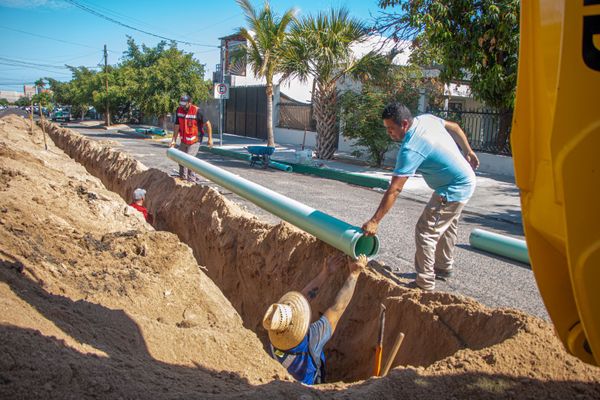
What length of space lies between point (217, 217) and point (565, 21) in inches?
261

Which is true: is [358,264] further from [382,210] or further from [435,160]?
[435,160]

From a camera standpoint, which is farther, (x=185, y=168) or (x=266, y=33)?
(x=266, y=33)

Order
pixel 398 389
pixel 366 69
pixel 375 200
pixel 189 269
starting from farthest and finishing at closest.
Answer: pixel 366 69, pixel 375 200, pixel 189 269, pixel 398 389

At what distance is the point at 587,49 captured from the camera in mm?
1477

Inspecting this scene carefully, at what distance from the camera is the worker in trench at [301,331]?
3352 millimetres

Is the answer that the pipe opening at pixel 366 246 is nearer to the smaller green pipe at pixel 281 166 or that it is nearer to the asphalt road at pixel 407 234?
the asphalt road at pixel 407 234

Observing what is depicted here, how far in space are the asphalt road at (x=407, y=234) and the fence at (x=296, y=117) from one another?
10.4 meters

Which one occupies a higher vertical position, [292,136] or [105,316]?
[292,136]

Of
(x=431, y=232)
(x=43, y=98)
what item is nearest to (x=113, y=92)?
(x=43, y=98)

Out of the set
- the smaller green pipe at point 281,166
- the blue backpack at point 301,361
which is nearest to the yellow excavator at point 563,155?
the blue backpack at point 301,361

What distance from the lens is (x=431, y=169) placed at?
5.08m

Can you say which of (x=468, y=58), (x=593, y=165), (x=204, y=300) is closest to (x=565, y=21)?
(x=593, y=165)

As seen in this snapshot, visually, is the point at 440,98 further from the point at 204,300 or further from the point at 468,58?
the point at 204,300

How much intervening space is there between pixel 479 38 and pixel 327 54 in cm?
534
